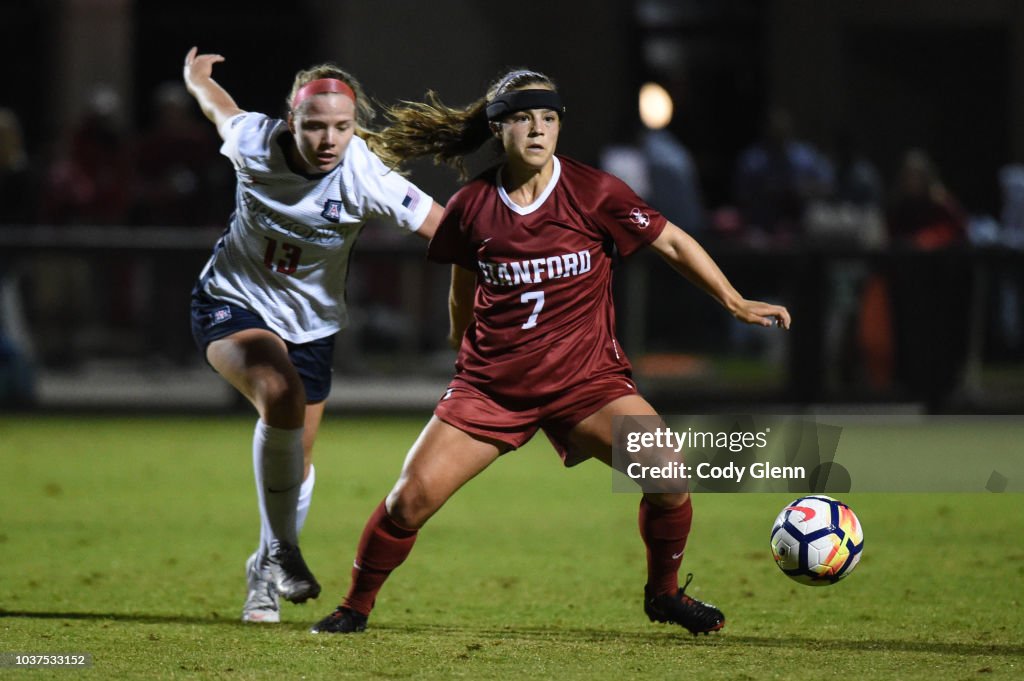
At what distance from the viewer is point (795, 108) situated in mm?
21703

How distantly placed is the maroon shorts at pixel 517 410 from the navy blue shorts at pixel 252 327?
0.87 m

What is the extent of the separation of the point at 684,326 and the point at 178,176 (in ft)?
15.9

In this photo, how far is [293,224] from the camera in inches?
233

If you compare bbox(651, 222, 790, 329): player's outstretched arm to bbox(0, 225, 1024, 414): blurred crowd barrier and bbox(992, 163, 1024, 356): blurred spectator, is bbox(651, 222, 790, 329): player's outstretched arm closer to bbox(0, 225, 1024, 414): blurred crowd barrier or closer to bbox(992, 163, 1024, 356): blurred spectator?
bbox(0, 225, 1024, 414): blurred crowd barrier

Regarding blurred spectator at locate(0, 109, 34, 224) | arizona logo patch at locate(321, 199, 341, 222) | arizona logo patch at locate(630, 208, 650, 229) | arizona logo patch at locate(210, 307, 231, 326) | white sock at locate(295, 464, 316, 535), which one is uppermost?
arizona logo patch at locate(630, 208, 650, 229)

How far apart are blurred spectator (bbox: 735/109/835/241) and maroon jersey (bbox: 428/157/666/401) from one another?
8347 millimetres

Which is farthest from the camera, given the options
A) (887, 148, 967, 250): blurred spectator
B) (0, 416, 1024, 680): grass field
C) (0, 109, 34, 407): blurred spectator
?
(887, 148, 967, 250): blurred spectator

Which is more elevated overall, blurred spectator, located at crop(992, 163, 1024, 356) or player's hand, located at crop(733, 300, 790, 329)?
player's hand, located at crop(733, 300, 790, 329)

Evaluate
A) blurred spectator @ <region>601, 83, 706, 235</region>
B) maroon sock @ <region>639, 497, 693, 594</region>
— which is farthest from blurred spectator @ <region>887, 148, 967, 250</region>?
maroon sock @ <region>639, 497, 693, 594</region>

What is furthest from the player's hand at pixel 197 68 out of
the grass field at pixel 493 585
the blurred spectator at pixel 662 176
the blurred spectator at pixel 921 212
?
the blurred spectator at pixel 921 212

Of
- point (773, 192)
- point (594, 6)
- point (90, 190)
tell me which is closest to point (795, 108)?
point (594, 6)

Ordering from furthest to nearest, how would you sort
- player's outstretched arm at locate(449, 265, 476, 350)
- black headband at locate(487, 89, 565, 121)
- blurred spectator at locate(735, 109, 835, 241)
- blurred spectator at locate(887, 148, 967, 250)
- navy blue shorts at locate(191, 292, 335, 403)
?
1. blurred spectator at locate(735, 109, 835, 241)
2. blurred spectator at locate(887, 148, 967, 250)
3. navy blue shorts at locate(191, 292, 335, 403)
4. player's outstretched arm at locate(449, 265, 476, 350)
5. black headband at locate(487, 89, 565, 121)

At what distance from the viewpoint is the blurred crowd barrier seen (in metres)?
12.3

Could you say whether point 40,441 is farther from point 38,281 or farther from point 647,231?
point 647,231
